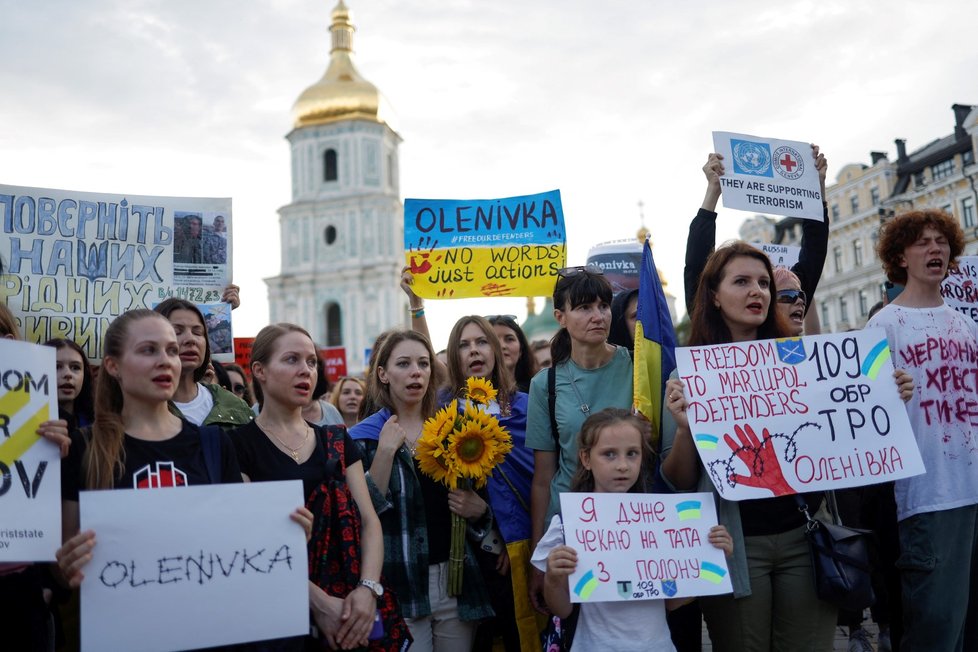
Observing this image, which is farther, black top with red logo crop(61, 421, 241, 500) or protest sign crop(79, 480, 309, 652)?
black top with red logo crop(61, 421, 241, 500)

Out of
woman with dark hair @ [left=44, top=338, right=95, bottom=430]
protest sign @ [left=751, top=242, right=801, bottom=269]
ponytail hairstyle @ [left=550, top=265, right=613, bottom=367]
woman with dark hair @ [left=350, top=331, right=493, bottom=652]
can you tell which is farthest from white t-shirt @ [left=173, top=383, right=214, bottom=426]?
protest sign @ [left=751, top=242, right=801, bottom=269]

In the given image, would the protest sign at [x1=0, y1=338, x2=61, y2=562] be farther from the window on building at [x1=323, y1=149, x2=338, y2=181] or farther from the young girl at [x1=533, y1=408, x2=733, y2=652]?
the window on building at [x1=323, y1=149, x2=338, y2=181]

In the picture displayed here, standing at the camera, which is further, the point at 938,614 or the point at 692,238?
the point at 692,238

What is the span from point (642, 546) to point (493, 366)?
171 cm

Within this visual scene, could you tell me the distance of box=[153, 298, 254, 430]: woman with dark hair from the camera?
4582 millimetres

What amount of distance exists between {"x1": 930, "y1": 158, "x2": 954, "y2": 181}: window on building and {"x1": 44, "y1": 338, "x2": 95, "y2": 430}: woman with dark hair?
135 ft

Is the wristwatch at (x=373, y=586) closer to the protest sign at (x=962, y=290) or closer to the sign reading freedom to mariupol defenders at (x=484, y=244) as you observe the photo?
the sign reading freedom to mariupol defenders at (x=484, y=244)

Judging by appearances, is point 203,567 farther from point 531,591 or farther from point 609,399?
point 609,399

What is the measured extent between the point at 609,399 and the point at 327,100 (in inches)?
2158

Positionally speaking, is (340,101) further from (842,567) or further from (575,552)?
(842,567)

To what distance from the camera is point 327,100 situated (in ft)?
185

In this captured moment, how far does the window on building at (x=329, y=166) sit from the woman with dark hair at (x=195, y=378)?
52.8m

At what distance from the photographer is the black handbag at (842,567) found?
3.60 metres

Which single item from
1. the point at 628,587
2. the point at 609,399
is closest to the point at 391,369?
the point at 609,399
